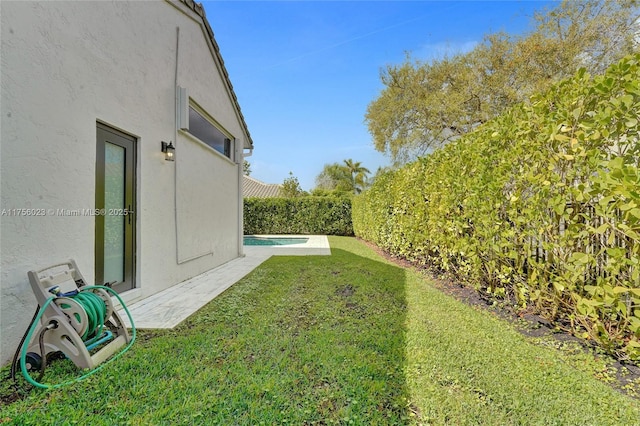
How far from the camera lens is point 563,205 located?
3.58 meters

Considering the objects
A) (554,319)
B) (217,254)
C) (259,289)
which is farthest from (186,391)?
(217,254)

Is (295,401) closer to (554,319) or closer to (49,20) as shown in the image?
(554,319)

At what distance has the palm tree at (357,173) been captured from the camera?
47.1m

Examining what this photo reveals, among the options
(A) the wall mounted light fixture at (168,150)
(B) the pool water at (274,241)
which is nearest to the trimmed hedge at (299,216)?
(B) the pool water at (274,241)

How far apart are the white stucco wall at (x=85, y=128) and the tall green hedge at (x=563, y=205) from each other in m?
5.89

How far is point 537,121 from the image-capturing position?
406cm

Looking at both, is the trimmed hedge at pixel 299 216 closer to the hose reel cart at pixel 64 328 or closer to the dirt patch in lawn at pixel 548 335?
the dirt patch in lawn at pixel 548 335

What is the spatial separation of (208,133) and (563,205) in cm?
834

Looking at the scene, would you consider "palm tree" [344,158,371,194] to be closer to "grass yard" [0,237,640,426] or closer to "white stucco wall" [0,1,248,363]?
"white stucco wall" [0,1,248,363]

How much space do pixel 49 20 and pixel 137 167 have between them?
92.2 inches

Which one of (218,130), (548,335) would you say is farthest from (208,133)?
(548,335)

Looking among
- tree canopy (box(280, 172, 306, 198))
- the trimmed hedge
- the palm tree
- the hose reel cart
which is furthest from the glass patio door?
the palm tree

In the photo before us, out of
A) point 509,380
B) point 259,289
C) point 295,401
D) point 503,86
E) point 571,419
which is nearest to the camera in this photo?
point 571,419

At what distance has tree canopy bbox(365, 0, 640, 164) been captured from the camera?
17.4m
